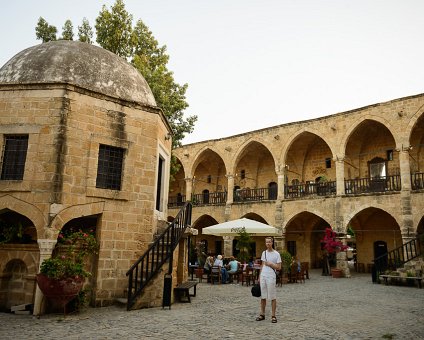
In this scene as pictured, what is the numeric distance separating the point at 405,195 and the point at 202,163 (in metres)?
14.7

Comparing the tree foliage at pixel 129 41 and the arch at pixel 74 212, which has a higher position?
the tree foliage at pixel 129 41

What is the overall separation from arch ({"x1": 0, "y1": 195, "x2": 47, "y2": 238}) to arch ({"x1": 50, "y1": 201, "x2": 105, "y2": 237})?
0.72 feet

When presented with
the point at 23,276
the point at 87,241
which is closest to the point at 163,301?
the point at 87,241

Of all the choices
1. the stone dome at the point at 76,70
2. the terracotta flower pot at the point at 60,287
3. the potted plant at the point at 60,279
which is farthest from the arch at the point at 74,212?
the stone dome at the point at 76,70

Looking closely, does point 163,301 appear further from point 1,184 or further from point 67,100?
point 67,100

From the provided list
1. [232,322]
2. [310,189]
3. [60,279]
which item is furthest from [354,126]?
[60,279]

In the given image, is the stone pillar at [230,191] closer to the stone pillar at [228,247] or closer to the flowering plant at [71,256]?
the stone pillar at [228,247]

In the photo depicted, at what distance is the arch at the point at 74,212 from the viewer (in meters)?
6.87

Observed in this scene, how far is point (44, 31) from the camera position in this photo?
1558 cm

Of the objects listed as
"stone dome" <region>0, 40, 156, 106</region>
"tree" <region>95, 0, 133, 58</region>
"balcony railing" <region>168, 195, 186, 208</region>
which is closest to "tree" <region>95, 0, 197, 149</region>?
"tree" <region>95, 0, 133, 58</region>

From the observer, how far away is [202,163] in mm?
26750

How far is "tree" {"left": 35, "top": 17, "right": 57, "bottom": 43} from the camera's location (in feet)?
51.0

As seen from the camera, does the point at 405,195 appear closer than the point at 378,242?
Yes

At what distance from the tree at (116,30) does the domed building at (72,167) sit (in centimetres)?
759
